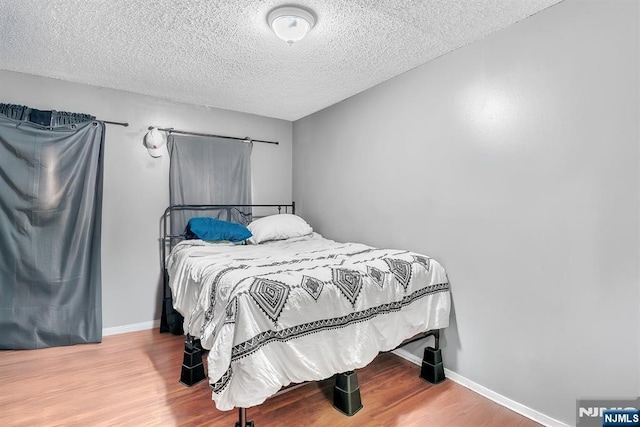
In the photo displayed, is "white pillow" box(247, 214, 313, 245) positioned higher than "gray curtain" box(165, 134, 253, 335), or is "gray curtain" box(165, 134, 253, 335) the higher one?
"gray curtain" box(165, 134, 253, 335)

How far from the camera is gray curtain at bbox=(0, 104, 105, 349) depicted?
9.14 feet

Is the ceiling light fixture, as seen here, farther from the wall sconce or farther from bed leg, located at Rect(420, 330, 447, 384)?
bed leg, located at Rect(420, 330, 447, 384)

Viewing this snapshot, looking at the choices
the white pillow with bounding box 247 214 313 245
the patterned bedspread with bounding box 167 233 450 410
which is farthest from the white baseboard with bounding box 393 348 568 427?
the white pillow with bounding box 247 214 313 245

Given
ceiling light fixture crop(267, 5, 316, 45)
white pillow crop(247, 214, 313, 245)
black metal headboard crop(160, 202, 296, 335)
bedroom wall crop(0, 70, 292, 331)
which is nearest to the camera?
ceiling light fixture crop(267, 5, 316, 45)

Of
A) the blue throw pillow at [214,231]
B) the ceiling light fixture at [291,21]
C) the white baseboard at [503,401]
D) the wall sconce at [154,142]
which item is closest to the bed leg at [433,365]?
the white baseboard at [503,401]

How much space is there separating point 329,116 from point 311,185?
2.78 feet

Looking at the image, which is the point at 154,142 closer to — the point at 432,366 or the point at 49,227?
the point at 49,227

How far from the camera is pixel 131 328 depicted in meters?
3.35

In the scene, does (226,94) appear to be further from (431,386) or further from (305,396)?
(431,386)

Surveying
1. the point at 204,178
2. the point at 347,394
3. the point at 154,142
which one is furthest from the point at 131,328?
the point at 347,394

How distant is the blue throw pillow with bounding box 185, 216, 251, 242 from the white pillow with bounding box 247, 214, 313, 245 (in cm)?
11

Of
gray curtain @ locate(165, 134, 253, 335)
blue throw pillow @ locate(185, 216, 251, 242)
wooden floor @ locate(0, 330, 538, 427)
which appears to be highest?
gray curtain @ locate(165, 134, 253, 335)

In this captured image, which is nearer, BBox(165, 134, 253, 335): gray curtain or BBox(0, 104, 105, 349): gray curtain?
BBox(0, 104, 105, 349): gray curtain

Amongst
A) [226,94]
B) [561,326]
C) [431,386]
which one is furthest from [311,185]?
[561,326]
